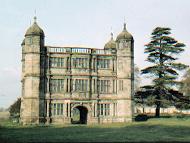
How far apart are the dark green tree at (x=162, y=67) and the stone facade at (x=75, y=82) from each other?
3606 mm

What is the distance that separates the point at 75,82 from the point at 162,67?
13155mm

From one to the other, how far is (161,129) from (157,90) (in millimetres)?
16731

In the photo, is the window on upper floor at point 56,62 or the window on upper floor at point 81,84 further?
the window on upper floor at point 81,84

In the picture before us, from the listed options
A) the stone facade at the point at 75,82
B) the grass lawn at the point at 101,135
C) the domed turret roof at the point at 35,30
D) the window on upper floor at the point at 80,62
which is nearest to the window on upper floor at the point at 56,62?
the stone facade at the point at 75,82

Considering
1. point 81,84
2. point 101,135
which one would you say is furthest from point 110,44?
point 101,135

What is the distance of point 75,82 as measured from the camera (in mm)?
52656

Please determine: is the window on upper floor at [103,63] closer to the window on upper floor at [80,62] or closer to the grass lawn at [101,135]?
the window on upper floor at [80,62]

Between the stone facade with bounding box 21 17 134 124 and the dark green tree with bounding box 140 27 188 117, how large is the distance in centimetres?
361

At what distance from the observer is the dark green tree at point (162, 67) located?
181 feet

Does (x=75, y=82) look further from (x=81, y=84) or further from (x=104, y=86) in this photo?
(x=104, y=86)

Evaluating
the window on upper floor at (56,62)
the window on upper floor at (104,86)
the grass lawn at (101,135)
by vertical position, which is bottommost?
the grass lawn at (101,135)

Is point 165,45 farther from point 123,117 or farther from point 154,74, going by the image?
point 123,117

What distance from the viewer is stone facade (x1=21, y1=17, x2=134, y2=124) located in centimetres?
5044

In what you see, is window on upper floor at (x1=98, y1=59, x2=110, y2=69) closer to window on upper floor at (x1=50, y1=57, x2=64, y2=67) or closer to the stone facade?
the stone facade
